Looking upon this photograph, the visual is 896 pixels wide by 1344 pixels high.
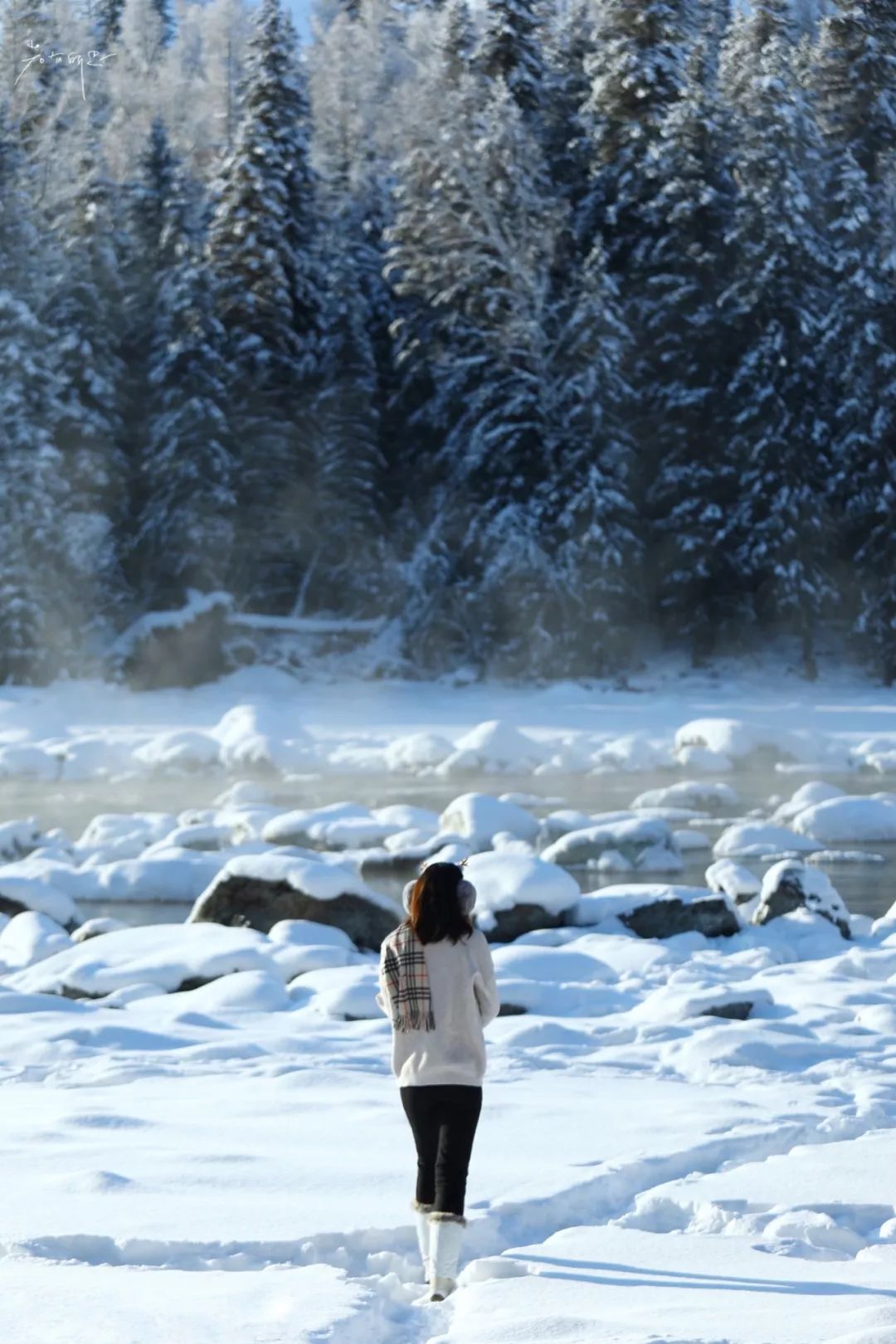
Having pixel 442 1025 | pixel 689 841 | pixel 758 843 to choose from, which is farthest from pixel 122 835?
pixel 442 1025

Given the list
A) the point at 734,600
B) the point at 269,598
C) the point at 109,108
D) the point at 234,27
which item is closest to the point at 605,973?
the point at 734,600

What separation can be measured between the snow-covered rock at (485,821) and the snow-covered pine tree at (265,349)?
2054 cm

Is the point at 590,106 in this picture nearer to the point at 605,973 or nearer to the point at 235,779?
the point at 235,779

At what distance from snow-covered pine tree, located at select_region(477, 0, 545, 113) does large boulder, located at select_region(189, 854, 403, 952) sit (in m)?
31.8

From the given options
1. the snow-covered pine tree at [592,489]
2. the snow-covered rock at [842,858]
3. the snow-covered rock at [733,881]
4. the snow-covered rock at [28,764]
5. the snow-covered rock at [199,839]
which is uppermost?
the snow-covered pine tree at [592,489]

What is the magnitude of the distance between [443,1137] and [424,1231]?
283 millimetres

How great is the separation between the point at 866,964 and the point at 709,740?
52.9 feet

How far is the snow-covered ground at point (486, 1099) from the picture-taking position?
15.3 ft

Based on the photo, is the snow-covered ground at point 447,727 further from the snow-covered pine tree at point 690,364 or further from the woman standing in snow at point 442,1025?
the woman standing in snow at point 442,1025

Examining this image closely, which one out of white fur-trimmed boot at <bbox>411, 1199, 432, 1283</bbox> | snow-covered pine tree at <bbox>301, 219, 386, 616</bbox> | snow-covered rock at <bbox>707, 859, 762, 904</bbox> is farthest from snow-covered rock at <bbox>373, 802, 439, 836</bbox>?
snow-covered pine tree at <bbox>301, 219, 386, 616</bbox>

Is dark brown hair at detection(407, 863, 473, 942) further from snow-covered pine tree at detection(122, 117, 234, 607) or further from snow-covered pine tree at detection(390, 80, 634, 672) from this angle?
snow-covered pine tree at detection(122, 117, 234, 607)

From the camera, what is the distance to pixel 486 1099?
7.69m

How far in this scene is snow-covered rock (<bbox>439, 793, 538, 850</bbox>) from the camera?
1892cm


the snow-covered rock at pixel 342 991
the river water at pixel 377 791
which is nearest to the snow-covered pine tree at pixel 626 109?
the river water at pixel 377 791
